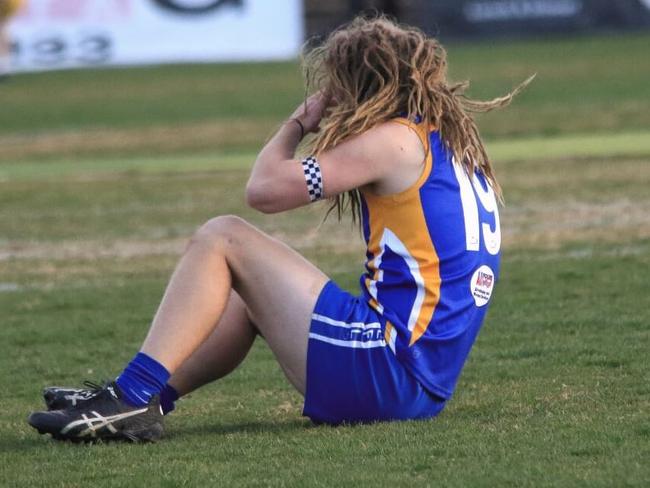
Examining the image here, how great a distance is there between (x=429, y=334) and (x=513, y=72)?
20.2m

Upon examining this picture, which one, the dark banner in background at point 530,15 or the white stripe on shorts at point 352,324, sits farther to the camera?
the dark banner in background at point 530,15

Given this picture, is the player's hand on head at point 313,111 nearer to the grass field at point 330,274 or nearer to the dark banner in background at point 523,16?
the grass field at point 330,274

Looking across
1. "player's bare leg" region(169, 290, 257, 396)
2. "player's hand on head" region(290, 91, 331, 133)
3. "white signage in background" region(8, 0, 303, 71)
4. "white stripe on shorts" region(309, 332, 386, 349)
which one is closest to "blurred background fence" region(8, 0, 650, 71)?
"white signage in background" region(8, 0, 303, 71)

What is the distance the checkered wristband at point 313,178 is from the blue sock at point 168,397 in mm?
825

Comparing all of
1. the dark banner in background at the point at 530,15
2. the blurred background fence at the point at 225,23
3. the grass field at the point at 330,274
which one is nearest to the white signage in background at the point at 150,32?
the blurred background fence at the point at 225,23

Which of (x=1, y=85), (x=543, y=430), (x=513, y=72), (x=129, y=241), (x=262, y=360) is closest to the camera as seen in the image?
(x=543, y=430)

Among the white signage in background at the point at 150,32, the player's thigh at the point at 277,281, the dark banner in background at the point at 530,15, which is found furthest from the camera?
the dark banner in background at the point at 530,15

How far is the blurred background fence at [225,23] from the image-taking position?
27.5 meters

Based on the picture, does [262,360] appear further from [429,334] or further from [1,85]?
[1,85]

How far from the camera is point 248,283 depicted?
485cm

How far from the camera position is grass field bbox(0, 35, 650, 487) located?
4418mm

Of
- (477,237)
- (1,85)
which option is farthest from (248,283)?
(1,85)

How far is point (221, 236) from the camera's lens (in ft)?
15.9

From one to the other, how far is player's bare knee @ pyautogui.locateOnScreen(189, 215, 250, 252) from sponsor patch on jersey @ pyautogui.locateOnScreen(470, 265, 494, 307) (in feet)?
2.37
